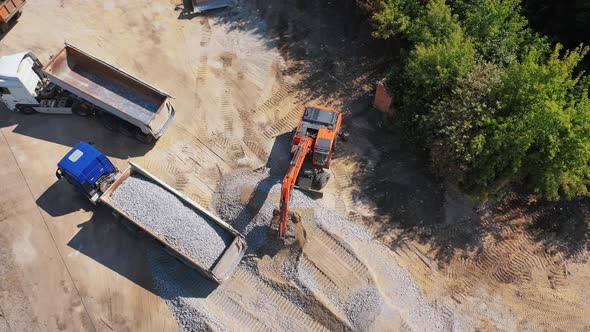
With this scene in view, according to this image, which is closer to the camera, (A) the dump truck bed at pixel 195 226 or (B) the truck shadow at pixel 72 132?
(A) the dump truck bed at pixel 195 226

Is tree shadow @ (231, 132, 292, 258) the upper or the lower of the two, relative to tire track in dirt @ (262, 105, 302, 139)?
lower

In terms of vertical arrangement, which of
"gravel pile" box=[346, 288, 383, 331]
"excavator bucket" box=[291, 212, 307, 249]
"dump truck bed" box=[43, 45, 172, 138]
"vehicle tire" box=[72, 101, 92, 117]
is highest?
"dump truck bed" box=[43, 45, 172, 138]

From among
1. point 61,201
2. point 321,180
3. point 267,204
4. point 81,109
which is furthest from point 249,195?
point 81,109

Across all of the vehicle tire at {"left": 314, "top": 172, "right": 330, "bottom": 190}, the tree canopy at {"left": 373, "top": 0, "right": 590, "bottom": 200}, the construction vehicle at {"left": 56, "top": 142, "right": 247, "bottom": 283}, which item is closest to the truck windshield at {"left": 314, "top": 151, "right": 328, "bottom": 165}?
the vehicle tire at {"left": 314, "top": 172, "right": 330, "bottom": 190}

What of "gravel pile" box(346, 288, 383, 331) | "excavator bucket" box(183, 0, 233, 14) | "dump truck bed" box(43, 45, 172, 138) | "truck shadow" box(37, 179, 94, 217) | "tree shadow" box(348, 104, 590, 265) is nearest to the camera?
"gravel pile" box(346, 288, 383, 331)

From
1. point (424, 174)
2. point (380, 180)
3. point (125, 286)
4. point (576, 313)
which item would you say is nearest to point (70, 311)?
point (125, 286)

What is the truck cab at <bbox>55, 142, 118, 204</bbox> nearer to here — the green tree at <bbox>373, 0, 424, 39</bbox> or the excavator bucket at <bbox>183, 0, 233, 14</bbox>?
the excavator bucket at <bbox>183, 0, 233, 14</bbox>

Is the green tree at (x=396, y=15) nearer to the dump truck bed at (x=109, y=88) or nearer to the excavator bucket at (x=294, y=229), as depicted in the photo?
the excavator bucket at (x=294, y=229)

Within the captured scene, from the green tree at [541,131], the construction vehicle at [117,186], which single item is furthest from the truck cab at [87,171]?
the green tree at [541,131]
